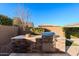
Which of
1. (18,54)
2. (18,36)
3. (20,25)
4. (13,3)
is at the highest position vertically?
(13,3)

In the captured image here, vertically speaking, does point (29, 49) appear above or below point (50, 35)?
below

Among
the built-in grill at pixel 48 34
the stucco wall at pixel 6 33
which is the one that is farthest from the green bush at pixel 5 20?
the built-in grill at pixel 48 34

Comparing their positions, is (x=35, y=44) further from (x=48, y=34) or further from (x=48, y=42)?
(x=48, y=34)

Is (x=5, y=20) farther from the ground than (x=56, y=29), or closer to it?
farther from the ground

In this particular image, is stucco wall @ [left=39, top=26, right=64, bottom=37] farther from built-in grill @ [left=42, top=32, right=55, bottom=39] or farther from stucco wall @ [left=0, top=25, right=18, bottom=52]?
stucco wall @ [left=0, top=25, right=18, bottom=52]

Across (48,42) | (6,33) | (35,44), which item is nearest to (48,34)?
(48,42)

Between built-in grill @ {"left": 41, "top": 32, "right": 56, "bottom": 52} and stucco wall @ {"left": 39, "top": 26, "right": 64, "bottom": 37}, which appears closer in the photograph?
stucco wall @ {"left": 39, "top": 26, "right": 64, "bottom": 37}

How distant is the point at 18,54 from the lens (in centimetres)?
570

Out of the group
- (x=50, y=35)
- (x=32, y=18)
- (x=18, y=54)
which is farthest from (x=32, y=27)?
(x=18, y=54)

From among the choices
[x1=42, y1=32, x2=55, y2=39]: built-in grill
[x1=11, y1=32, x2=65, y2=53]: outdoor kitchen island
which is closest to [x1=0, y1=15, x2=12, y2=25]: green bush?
[x1=11, y1=32, x2=65, y2=53]: outdoor kitchen island

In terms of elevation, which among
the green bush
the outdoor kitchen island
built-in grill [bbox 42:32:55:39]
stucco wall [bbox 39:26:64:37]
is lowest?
the outdoor kitchen island

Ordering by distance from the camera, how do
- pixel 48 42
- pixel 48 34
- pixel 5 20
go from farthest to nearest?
pixel 48 42, pixel 48 34, pixel 5 20

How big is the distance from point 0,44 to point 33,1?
68.4 inches

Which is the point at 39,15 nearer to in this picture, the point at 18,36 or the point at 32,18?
the point at 32,18
